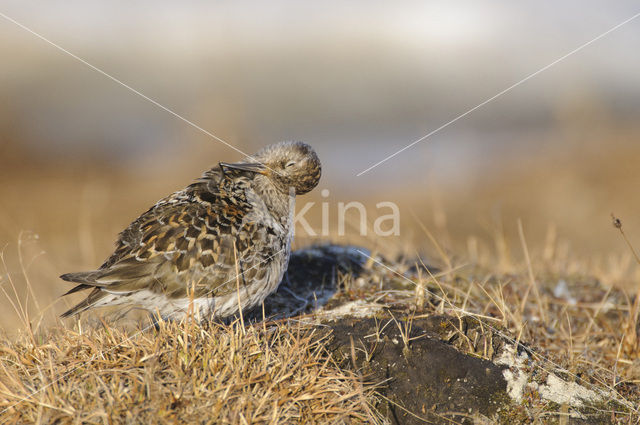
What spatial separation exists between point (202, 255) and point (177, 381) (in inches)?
63.4

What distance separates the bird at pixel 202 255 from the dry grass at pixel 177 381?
2.09 ft

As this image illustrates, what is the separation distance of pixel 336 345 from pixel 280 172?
2.13 m

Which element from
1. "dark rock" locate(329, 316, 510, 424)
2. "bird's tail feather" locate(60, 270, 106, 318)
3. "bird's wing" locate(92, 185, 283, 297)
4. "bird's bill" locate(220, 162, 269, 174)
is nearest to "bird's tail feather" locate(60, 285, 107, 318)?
"bird's tail feather" locate(60, 270, 106, 318)

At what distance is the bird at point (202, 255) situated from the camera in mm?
4977

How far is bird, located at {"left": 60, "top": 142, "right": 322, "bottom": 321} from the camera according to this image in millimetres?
4977

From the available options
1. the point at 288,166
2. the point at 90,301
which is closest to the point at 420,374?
the point at 288,166

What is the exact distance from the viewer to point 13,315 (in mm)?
6430

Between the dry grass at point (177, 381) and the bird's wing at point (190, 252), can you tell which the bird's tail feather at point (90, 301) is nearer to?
the bird's wing at point (190, 252)

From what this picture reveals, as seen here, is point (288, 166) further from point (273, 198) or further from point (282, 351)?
point (282, 351)

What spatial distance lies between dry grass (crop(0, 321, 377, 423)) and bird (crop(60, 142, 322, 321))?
0.64 metres

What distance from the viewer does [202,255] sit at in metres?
5.11

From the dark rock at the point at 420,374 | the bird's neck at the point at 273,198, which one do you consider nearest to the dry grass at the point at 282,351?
the dark rock at the point at 420,374

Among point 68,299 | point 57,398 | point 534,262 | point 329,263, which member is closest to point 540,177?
point 534,262

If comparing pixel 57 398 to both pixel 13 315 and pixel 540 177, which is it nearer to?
pixel 13 315
